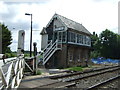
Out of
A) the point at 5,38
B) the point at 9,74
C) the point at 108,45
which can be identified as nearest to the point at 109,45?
the point at 108,45

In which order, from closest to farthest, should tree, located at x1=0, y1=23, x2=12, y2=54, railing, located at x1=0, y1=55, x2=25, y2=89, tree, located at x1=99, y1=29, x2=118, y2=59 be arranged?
railing, located at x1=0, y1=55, x2=25, y2=89 < tree, located at x1=0, y1=23, x2=12, y2=54 < tree, located at x1=99, y1=29, x2=118, y2=59

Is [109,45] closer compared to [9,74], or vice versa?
[9,74]

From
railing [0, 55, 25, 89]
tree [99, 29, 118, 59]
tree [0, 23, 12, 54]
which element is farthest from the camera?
Answer: tree [99, 29, 118, 59]

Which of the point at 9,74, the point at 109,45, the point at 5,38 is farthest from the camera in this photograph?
the point at 109,45

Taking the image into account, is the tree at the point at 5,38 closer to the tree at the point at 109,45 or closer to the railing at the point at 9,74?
the railing at the point at 9,74

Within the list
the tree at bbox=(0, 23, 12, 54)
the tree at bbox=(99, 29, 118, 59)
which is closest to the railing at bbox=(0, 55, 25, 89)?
the tree at bbox=(0, 23, 12, 54)

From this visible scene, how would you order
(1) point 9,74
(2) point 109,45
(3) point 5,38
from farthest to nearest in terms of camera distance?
(2) point 109,45, (3) point 5,38, (1) point 9,74

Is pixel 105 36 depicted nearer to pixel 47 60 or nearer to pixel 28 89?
pixel 47 60

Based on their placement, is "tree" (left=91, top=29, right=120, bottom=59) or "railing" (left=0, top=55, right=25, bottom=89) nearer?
"railing" (left=0, top=55, right=25, bottom=89)

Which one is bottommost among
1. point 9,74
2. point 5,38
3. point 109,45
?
point 9,74

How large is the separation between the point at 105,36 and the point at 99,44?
371cm

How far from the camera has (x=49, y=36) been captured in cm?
2416

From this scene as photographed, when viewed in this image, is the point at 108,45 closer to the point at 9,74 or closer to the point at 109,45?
the point at 109,45

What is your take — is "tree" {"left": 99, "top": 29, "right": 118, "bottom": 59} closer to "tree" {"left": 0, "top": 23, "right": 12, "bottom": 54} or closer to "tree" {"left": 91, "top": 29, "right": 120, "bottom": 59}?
"tree" {"left": 91, "top": 29, "right": 120, "bottom": 59}
